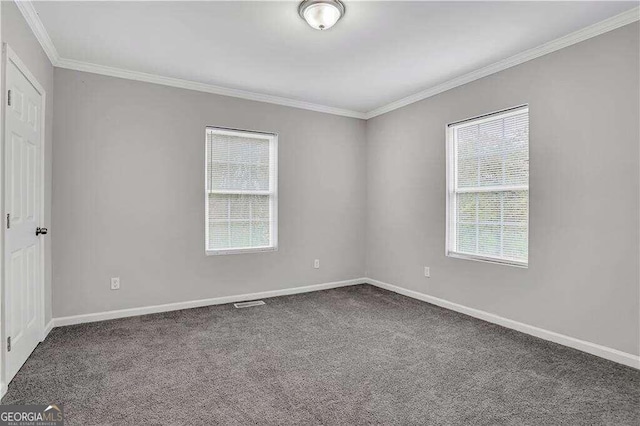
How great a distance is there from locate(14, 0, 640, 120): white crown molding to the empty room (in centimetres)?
2

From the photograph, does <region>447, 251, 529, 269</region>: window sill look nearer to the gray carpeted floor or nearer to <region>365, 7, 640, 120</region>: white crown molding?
the gray carpeted floor

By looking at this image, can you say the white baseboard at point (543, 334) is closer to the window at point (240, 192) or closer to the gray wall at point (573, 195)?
the gray wall at point (573, 195)

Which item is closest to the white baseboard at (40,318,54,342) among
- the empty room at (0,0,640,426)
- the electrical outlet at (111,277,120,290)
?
the empty room at (0,0,640,426)

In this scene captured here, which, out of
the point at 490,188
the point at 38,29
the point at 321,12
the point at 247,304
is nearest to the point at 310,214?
the point at 247,304

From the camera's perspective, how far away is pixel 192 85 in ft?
13.1

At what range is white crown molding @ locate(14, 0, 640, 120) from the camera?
8.63 feet

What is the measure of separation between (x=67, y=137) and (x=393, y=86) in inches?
137

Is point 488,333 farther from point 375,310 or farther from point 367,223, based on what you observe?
point 367,223

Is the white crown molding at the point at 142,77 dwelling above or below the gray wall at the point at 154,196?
above

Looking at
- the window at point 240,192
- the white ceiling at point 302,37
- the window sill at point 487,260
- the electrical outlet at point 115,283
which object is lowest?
the electrical outlet at point 115,283

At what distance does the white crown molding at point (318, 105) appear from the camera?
263 cm

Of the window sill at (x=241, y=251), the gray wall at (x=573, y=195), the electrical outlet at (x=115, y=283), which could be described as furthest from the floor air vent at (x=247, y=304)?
the gray wall at (x=573, y=195)

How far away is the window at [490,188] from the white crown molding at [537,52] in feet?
1.42

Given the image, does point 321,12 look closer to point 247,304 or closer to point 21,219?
point 21,219
